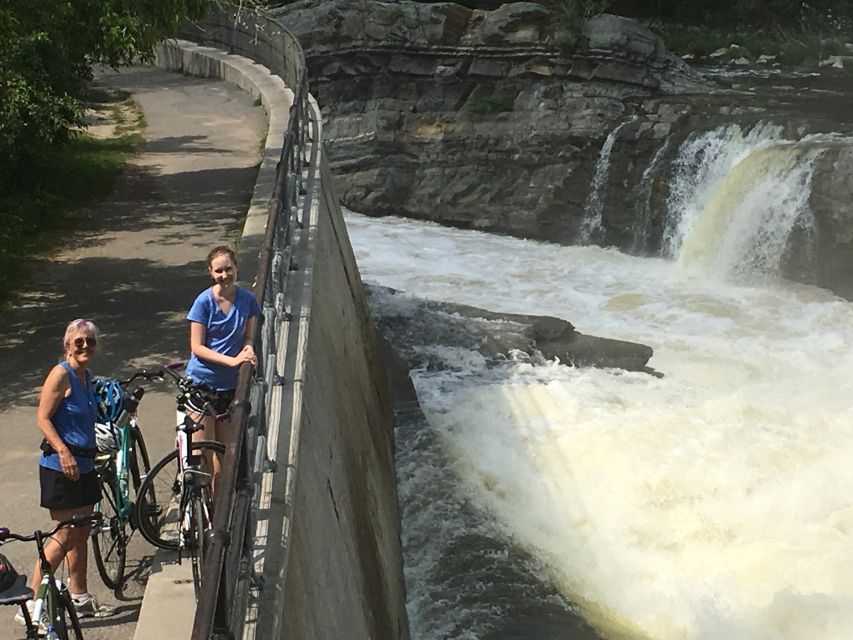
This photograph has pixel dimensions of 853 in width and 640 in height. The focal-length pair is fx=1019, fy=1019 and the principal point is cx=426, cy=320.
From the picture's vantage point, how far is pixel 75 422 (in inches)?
212

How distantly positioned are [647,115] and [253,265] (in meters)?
16.6

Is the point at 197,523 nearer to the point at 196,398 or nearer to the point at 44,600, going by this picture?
the point at 196,398

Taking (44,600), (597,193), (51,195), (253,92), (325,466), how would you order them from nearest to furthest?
(44,600), (325,466), (51,195), (253,92), (597,193)

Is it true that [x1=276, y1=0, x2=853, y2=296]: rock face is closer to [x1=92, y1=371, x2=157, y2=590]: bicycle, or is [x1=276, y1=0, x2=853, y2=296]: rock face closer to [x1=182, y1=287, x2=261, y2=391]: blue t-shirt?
[x1=182, y1=287, x2=261, y2=391]: blue t-shirt

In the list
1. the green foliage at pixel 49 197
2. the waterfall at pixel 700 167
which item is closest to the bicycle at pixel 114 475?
the green foliage at pixel 49 197

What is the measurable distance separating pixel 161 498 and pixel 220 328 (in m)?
1.27

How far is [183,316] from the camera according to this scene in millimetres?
9977

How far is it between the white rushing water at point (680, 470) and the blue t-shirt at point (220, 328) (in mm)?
4201

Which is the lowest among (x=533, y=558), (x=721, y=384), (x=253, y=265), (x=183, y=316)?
(x=533, y=558)

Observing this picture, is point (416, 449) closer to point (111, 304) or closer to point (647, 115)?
point (111, 304)

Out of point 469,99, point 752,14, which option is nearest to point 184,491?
point 469,99

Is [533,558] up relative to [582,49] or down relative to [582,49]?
down

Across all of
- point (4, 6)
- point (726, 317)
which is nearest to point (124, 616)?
point (4, 6)

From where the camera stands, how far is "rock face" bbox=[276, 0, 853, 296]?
23859mm
